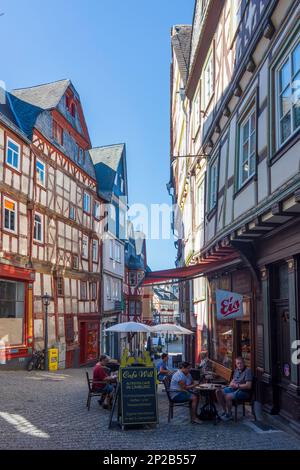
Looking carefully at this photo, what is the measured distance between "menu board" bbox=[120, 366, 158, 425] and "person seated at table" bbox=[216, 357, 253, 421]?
1.41 m

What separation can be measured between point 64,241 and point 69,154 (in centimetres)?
459

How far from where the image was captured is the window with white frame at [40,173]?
74.5 ft

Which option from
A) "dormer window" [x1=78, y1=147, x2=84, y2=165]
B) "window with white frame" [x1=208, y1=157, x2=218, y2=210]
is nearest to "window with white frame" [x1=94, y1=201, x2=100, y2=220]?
"dormer window" [x1=78, y1=147, x2=84, y2=165]

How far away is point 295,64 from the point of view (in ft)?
25.6

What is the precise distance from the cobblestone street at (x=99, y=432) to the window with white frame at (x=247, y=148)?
4.65 metres

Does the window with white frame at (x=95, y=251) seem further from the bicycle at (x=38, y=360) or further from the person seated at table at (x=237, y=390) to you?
the person seated at table at (x=237, y=390)

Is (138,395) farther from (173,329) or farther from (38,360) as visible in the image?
(38,360)

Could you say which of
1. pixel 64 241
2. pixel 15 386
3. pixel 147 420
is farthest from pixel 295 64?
pixel 64 241

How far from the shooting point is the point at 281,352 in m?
9.22

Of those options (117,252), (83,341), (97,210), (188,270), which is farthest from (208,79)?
(117,252)

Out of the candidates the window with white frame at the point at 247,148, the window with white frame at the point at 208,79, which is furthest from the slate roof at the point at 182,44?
the window with white frame at the point at 247,148

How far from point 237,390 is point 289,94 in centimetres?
527

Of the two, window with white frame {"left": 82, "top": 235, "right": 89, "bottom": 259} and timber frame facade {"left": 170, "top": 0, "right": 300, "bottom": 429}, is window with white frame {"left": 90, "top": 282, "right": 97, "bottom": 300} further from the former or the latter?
timber frame facade {"left": 170, "top": 0, "right": 300, "bottom": 429}

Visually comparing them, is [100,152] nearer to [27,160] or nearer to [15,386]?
[27,160]
